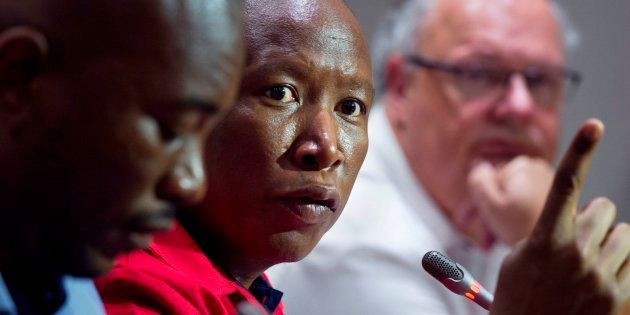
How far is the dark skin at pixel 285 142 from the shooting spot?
743mm

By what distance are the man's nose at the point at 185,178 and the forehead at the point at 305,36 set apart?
9.6 inches

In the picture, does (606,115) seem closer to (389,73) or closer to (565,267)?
(389,73)

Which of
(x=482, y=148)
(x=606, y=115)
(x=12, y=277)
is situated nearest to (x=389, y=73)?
(x=482, y=148)

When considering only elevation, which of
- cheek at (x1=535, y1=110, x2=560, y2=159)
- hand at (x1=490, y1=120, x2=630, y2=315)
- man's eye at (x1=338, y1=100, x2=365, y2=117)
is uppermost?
cheek at (x1=535, y1=110, x2=560, y2=159)

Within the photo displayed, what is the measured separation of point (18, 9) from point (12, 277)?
0.51 ft

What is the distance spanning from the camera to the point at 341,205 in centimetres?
79

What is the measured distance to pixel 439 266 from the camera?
0.77 m

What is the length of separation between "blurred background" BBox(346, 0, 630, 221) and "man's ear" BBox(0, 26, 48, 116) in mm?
1679

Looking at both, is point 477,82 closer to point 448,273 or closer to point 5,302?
point 448,273

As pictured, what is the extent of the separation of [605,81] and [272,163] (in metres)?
1.53

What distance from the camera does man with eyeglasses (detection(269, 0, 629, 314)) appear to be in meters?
1.55

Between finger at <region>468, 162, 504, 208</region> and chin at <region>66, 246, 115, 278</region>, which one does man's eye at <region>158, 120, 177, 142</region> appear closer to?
chin at <region>66, 246, 115, 278</region>

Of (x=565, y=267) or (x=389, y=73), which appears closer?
(x=565, y=267)

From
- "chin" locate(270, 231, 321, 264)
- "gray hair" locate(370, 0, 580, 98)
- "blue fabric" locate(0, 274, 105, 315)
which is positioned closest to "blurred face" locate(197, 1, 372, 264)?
"chin" locate(270, 231, 321, 264)
